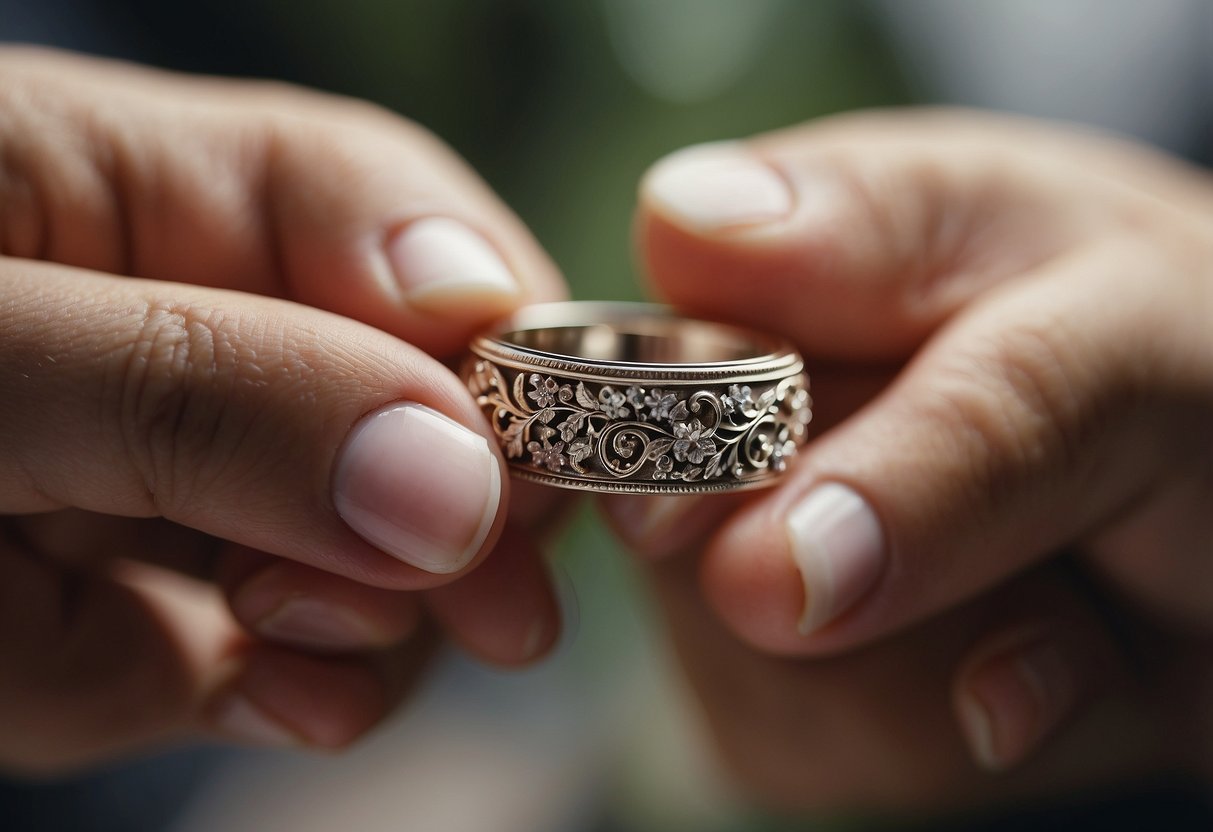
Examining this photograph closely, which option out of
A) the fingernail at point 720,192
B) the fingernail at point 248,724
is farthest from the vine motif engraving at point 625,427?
the fingernail at point 248,724

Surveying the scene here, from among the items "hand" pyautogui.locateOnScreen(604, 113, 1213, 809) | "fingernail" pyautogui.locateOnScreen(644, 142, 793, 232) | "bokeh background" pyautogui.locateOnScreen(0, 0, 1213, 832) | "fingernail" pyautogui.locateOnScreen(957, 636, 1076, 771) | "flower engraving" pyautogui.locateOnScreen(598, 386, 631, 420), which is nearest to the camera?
"flower engraving" pyautogui.locateOnScreen(598, 386, 631, 420)

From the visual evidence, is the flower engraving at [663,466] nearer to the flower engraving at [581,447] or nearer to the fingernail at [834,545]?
the flower engraving at [581,447]

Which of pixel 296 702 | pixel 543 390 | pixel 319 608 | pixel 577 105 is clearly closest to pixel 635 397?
pixel 543 390

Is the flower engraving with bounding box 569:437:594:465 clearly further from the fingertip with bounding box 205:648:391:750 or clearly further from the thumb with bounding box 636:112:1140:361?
the fingertip with bounding box 205:648:391:750

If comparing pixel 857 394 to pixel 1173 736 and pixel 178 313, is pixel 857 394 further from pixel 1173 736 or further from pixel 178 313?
pixel 178 313

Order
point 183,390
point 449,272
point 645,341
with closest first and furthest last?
point 183,390 < point 449,272 < point 645,341

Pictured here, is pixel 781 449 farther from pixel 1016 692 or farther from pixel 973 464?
pixel 1016 692

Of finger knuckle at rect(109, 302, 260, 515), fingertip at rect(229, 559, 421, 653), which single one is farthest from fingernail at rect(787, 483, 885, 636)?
finger knuckle at rect(109, 302, 260, 515)
